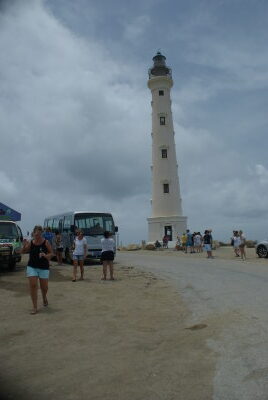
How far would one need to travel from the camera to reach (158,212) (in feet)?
147

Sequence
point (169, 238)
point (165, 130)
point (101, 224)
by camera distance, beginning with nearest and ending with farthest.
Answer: point (101, 224) → point (169, 238) → point (165, 130)

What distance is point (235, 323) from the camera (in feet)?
25.7

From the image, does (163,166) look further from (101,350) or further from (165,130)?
(101,350)

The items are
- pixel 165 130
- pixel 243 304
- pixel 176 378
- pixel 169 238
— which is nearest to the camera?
pixel 176 378

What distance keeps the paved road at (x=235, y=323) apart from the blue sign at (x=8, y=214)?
8.96m

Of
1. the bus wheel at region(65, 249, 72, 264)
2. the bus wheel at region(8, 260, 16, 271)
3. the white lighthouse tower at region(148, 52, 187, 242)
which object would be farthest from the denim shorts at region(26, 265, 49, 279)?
the white lighthouse tower at region(148, 52, 187, 242)

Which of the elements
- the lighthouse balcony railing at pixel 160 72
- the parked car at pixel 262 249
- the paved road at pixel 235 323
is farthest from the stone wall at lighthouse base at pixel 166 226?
the paved road at pixel 235 323

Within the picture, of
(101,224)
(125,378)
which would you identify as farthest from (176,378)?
(101,224)

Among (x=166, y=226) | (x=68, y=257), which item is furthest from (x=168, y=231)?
(x=68, y=257)

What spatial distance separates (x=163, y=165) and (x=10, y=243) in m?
30.2

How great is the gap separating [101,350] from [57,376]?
3.84 feet

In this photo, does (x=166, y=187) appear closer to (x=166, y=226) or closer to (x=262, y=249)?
(x=166, y=226)

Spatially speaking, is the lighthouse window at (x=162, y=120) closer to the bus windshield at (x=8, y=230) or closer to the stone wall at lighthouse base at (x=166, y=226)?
the stone wall at lighthouse base at (x=166, y=226)

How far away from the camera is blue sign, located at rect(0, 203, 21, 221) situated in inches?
811
